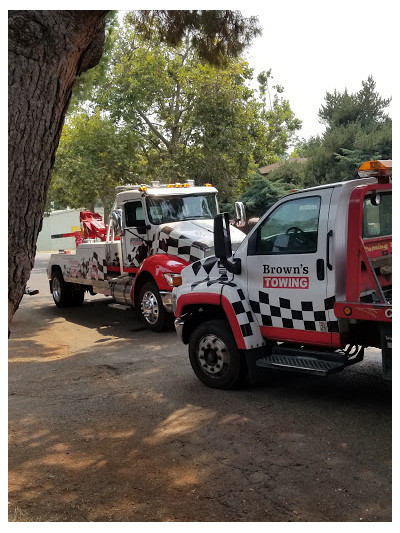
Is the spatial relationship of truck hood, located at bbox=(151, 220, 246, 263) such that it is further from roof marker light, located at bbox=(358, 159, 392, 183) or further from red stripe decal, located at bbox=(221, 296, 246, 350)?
roof marker light, located at bbox=(358, 159, 392, 183)

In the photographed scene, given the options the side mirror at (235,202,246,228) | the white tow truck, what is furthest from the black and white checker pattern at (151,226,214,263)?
the side mirror at (235,202,246,228)

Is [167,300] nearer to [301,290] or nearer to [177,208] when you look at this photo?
[177,208]

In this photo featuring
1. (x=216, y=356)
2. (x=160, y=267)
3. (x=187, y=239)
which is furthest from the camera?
(x=187, y=239)

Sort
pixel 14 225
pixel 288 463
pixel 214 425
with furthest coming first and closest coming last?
1. pixel 214 425
2. pixel 288 463
3. pixel 14 225

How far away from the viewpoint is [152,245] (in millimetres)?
10531

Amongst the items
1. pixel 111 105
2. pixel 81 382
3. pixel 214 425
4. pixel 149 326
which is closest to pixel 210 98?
pixel 111 105

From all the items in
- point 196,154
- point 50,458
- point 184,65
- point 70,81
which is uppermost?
point 184,65

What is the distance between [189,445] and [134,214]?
661 centimetres

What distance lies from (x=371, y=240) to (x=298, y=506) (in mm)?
2858

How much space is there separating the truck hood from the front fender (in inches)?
6.3

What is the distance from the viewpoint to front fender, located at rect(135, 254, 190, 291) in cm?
962

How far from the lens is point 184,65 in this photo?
74.4 ft

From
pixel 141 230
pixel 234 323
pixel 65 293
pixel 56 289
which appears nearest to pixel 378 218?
pixel 234 323

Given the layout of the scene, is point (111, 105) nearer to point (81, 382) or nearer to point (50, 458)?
point (81, 382)
